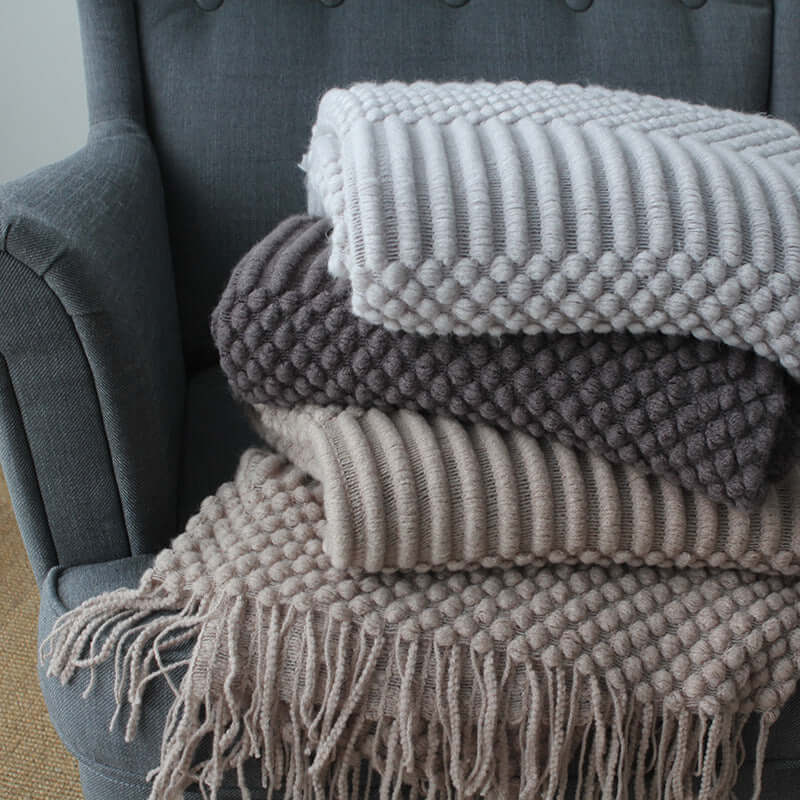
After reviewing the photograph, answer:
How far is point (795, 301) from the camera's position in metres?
0.44

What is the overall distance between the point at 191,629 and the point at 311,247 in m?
0.27

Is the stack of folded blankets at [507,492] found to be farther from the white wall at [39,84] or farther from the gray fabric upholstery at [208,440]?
the white wall at [39,84]

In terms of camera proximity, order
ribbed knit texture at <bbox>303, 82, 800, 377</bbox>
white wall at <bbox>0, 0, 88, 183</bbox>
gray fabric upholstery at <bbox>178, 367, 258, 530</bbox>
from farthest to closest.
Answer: white wall at <bbox>0, 0, 88, 183</bbox> < gray fabric upholstery at <bbox>178, 367, 258, 530</bbox> < ribbed knit texture at <bbox>303, 82, 800, 377</bbox>

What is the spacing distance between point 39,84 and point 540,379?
1.21 meters

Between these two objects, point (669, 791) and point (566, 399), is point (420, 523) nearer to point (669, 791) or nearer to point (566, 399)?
point (566, 399)

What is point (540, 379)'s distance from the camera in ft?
1.61

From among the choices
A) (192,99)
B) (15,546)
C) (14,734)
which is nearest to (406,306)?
(192,99)

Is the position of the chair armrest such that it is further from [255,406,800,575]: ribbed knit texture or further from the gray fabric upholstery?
[255,406,800,575]: ribbed knit texture

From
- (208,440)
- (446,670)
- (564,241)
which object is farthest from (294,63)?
(446,670)

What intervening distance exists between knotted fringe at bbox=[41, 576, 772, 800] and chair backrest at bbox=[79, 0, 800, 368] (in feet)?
1.53

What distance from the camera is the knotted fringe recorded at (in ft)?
1.57

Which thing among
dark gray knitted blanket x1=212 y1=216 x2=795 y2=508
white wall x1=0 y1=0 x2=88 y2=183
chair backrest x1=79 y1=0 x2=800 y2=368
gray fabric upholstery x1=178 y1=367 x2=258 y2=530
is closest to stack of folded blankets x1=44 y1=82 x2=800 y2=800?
dark gray knitted blanket x1=212 y1=216 x2=795 y2=508

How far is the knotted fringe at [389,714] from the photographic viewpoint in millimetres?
479

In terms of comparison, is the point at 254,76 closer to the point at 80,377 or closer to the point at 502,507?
the point at 80,377
